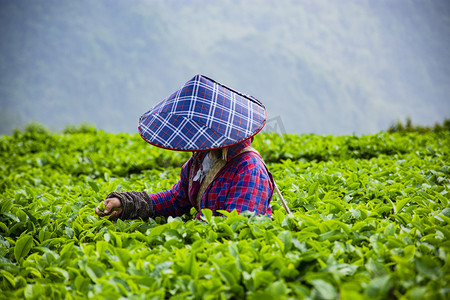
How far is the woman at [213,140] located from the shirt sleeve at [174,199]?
6.3 inches

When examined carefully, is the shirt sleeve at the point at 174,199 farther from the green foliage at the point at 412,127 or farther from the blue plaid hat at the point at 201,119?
the green foliage at the point at 412,127

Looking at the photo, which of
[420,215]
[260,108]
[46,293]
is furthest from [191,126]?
[420,215]

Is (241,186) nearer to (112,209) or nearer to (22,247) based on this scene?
(112,209)

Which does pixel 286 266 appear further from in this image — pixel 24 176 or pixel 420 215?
pixel 24 176

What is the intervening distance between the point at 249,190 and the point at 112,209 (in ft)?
2.91

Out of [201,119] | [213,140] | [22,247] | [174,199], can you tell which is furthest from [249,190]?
[22,247]

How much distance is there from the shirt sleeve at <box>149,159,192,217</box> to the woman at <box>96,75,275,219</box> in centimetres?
16

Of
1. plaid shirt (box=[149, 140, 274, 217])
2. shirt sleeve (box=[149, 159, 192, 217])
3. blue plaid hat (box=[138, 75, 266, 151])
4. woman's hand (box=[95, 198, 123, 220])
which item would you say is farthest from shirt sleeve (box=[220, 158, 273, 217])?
woman's hand (box=[95, 198, 123, 220])

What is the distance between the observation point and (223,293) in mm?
1378

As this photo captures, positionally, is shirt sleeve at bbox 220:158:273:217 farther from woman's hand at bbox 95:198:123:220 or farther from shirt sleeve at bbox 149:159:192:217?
woman's hand at bbox 95:198:123:220

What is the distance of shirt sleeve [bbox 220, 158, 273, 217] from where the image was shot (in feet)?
6.87

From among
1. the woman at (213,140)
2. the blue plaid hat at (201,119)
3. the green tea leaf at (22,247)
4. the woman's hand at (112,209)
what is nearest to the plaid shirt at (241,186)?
the woman at (213,140)

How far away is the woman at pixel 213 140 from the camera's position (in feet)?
6.59

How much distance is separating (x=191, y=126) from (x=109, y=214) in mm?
820
